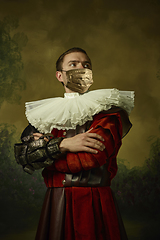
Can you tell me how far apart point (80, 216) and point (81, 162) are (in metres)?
0.28

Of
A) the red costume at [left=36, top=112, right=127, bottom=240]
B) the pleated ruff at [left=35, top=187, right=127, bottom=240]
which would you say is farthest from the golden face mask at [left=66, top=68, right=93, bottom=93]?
the pleated ruff at [left=35, top=187, right=127, bottom=240]

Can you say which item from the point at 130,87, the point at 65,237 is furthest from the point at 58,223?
the point at 130,87

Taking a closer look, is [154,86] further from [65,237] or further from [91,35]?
[65,237]

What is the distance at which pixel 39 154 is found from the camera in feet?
4.49

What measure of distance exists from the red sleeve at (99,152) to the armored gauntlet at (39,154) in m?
0.06

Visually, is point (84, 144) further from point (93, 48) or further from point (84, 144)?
point (93, 48)

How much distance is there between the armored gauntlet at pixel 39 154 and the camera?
135cm

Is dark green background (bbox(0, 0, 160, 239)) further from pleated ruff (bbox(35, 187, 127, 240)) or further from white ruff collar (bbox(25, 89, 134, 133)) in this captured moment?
pleated ruff (bbox(35, 187, 127, 240))

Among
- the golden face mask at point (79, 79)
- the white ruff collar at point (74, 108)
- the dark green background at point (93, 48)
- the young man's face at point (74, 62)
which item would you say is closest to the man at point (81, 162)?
the white ruff collar at point (74, 108)

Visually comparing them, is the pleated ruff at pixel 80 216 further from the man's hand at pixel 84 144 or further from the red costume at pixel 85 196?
the man's hand at pixel 84 144

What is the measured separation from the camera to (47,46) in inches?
157

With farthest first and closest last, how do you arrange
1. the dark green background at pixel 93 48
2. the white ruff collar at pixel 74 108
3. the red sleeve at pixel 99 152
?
the dark green background at pixel 93 48
the white ruff collar at pixel 74 108
the red sleeve at pixel 99 152

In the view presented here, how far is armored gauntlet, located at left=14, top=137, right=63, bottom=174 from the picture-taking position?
1.35 meters

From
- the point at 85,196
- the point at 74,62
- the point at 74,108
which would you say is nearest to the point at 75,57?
the point at 74,62
